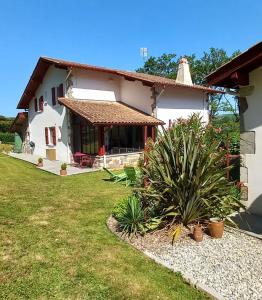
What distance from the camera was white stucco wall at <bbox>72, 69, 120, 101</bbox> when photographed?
803 inches

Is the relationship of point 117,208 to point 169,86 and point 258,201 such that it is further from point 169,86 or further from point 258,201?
point 169,86

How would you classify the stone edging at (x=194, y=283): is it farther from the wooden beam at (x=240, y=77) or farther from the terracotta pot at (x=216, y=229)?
the wooden beam at (x=240, y=77)

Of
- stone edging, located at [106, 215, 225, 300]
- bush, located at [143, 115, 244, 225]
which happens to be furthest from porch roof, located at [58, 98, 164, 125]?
stone edging, located at [106, 215, 225, 300]

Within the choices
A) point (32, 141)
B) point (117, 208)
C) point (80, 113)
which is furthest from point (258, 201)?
point (32, 141)

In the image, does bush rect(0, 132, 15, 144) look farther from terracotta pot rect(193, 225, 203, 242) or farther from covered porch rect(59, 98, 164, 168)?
terracotta pot rect(193, 225, 203, 242)

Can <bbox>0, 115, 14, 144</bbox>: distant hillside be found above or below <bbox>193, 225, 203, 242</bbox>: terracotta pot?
above

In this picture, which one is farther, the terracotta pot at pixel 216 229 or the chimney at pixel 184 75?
the chimney at pixel 184 75

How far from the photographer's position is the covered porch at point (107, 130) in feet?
57.1

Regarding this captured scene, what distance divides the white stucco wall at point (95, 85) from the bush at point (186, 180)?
14454 mm

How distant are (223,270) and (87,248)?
2596 mm

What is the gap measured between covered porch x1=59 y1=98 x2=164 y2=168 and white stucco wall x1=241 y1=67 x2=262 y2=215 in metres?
9.29

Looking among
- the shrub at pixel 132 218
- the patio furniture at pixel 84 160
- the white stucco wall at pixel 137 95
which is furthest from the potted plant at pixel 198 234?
the white stucco wall at pixel 137 95

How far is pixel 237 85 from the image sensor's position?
7.55m

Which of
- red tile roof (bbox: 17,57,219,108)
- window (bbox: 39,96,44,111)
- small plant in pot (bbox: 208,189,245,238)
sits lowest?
small plant in pot (bbox: 208,189,245,238)
